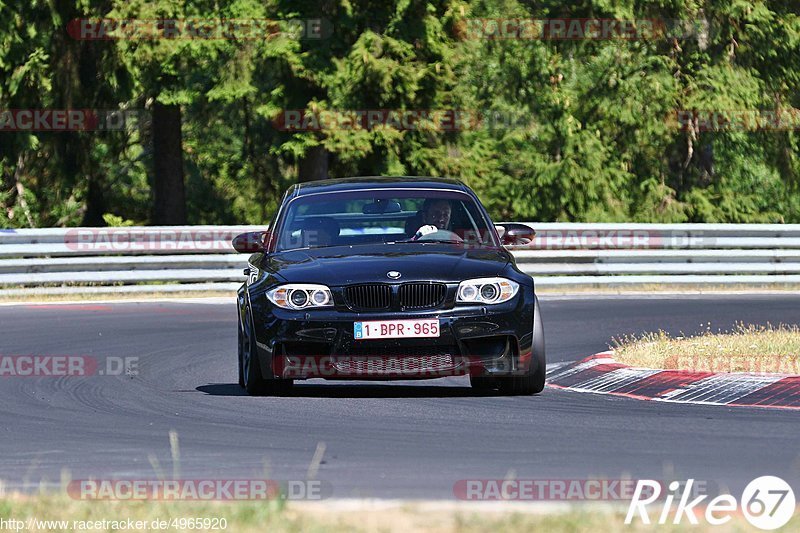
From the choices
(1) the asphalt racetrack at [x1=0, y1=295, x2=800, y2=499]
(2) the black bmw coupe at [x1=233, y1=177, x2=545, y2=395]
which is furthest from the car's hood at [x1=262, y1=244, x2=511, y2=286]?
(1) the asphalt racetrack at [x1=0, y1=295, x2=800, y2=499]

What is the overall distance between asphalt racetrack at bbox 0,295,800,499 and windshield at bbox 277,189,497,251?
1.09m

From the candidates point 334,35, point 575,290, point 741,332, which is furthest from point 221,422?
point 334,35

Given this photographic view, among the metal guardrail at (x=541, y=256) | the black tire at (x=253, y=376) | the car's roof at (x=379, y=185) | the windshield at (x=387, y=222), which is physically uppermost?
the car's roof at (x=379, y=185)

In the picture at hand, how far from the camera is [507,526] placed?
19.3 ft

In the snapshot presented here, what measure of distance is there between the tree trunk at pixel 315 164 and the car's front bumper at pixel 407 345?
21.9m

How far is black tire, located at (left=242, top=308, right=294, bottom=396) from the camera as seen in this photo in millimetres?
10789

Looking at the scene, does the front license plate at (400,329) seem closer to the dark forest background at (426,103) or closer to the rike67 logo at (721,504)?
the rike67 logo at (721,504)

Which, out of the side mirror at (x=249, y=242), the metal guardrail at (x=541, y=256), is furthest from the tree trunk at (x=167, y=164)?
the side mirror at (x=249, y=242)

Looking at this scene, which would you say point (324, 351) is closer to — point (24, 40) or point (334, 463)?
point (334, 463)

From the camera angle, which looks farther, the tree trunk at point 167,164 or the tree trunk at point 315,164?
the tree trunk at point 167,164

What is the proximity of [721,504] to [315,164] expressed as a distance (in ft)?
86.1

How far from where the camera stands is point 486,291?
10383mm

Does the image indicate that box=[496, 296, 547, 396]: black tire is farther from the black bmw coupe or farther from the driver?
the driver

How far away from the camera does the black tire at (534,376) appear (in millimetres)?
10555
